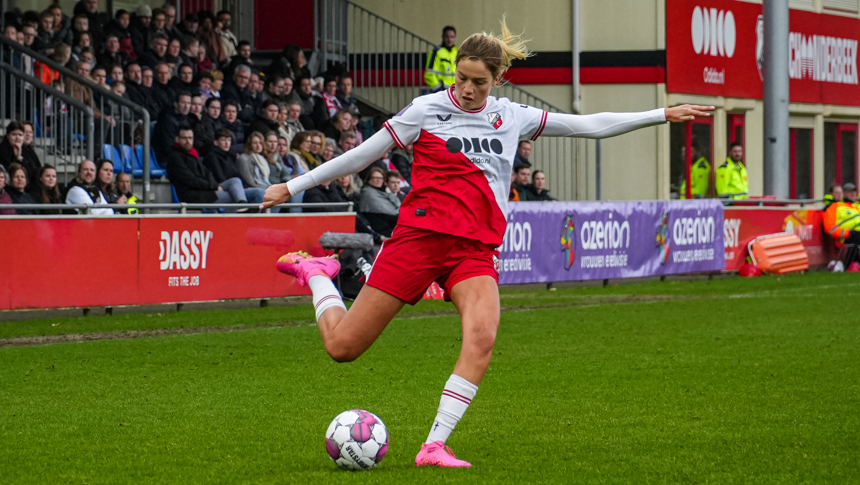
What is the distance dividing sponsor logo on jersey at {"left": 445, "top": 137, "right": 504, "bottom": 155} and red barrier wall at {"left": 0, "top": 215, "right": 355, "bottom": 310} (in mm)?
8704

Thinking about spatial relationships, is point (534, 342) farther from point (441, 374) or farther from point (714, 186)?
point (714, 186)

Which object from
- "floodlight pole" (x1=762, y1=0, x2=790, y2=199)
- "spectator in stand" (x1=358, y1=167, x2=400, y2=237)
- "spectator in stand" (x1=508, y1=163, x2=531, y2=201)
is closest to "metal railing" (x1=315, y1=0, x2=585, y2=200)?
"floodlight pole" (x1=762, y1=0, x2=790, y2=199)

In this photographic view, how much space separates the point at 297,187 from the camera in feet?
20.5

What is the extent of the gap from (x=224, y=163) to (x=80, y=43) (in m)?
2.72

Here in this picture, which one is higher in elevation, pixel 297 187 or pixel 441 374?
pixel 297 187

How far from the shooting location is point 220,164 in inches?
691

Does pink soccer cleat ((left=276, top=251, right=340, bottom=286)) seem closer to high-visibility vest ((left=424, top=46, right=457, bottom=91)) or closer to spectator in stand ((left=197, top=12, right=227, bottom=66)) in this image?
spectator in stand ((left=197, top=12, right=227, bottom=66))

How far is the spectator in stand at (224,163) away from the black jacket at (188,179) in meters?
0.45

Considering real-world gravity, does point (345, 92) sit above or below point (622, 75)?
below

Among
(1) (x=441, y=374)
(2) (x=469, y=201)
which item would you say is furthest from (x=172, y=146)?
(2) (x=469, y=201)

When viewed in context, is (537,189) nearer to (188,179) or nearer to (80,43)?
(188,179)

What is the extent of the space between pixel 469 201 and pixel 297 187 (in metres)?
0.85

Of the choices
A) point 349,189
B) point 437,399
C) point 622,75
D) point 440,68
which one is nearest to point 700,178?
point 622,75

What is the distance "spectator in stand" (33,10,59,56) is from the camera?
1783cm
